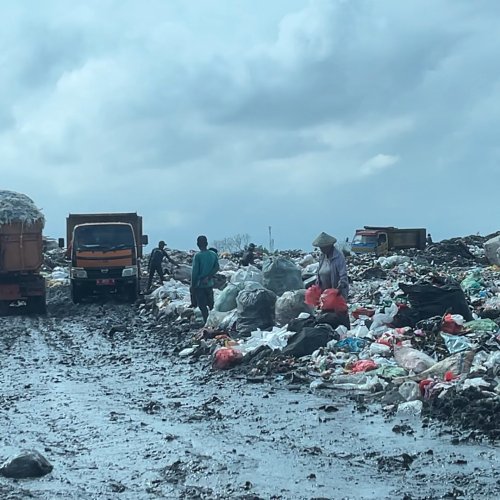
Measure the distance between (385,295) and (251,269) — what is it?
8.67 feet

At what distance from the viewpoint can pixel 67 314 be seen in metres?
19.2

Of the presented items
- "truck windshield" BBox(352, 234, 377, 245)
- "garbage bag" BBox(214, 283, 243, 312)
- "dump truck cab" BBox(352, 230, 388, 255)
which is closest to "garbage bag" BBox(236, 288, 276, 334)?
"garbage bag" BBox(214, 283, 243, 312)

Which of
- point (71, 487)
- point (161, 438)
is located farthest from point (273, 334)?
point (71, 487)

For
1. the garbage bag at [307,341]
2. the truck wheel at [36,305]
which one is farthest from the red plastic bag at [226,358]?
the truck wheel at [36,305]

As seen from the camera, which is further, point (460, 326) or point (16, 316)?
point (16, 316)

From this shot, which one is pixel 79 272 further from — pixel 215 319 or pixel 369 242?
pixel 369 242

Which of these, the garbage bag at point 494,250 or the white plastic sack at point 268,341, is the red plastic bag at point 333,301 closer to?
the white plastic sack at point 268,341

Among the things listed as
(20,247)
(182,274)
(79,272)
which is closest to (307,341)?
(20,247)

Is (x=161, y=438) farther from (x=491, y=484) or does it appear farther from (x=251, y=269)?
(x=251, y=269)

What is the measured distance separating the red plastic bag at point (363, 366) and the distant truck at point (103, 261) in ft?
38.0

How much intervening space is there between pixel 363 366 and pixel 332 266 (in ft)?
7.47

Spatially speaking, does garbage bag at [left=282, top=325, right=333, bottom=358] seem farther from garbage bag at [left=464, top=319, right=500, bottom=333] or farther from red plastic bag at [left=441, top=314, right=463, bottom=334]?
garbage bag at [left=464, top=319, right=500, bottom=333]

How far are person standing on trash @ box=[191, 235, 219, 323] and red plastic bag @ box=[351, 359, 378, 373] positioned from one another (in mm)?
4385

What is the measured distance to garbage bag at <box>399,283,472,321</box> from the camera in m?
11.4
